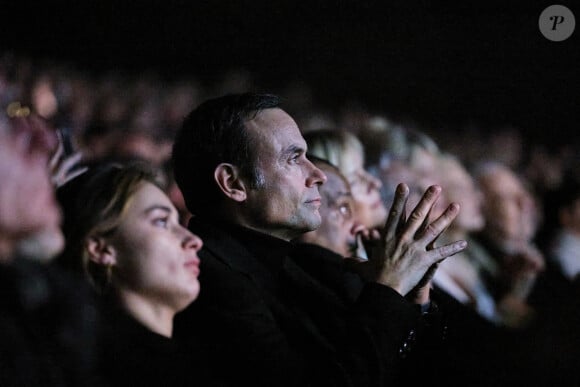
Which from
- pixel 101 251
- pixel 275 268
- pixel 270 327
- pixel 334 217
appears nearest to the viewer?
pixel 101 251

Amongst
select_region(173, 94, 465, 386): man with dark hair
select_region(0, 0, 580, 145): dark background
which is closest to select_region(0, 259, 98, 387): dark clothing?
select_region(173, 94, 465, 386): man with dark hair

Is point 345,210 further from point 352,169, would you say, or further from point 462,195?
point 462,195

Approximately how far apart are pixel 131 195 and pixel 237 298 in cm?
26

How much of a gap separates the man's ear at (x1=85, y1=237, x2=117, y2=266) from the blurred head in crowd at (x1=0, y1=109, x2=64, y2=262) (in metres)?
0.08

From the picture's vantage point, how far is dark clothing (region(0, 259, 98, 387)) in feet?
3.93

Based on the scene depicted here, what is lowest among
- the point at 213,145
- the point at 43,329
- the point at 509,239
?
the point at 509,239

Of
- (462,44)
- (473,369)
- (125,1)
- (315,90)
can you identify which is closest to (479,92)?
(462,44)

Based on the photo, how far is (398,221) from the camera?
5.30ft

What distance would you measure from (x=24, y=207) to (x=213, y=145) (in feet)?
1.74

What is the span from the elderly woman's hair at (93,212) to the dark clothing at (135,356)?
0.06m

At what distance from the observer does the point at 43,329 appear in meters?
1.23

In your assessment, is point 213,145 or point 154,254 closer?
point 154,254

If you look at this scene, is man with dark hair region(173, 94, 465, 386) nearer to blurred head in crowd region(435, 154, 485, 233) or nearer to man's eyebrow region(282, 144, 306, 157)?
man's eyebrow region(282, 144, 306, 157)

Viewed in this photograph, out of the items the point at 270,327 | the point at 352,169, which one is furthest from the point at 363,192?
the point at 270,327
